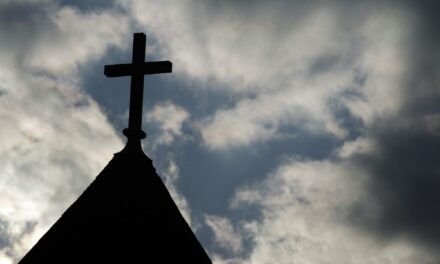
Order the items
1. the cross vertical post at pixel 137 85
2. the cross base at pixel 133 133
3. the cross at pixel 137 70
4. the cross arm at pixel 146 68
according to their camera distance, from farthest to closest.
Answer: the cross arm at pixel 146 68
the cross at pixel 137 70
the cross vertical post at pixel 137 85
the cross base at pixel 133 133

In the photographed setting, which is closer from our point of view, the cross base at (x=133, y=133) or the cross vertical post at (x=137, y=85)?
the cross base at (x=133, y=133)

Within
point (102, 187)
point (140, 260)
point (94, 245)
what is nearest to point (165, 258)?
point (140, 260)

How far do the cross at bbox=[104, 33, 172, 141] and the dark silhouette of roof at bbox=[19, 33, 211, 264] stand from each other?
91 centimetres

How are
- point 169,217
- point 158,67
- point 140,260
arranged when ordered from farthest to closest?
point 158,67 → point 169,217 → point 140,260

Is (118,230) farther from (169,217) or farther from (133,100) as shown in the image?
(133,100)

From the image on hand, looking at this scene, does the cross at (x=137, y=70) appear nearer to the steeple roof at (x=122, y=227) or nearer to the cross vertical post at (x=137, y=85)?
the cross vertical post at (x=137, y=85)

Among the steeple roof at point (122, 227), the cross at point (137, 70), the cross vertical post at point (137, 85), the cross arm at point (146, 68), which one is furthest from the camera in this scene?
the cross arm at point (146, 68)

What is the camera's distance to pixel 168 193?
8.75 m

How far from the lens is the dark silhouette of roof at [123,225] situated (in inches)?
302

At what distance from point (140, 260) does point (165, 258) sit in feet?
1.26

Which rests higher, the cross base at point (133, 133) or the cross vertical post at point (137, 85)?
the cross vertical post at point (137, 85)

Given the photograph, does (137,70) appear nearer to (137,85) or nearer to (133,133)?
(137,85)

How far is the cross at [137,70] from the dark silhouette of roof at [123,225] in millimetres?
911

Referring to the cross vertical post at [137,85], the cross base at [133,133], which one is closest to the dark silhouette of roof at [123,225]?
the cross base at [133,133]
